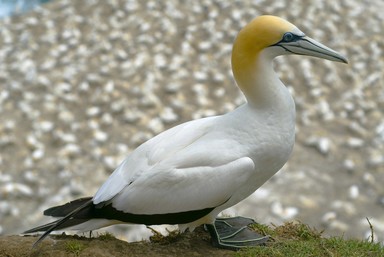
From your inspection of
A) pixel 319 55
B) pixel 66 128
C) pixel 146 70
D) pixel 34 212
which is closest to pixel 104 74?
pixel 146 70

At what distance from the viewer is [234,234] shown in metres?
3.05

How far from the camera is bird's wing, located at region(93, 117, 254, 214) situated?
8.71 ft

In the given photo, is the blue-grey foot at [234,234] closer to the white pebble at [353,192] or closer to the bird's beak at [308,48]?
the bird's beak at [308,48]

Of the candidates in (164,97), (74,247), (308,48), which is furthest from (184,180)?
(164,97)

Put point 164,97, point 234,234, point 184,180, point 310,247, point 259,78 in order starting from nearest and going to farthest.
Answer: point 184,180 < point 259,78 < point 310,247 < point 234,234 < point 164,97

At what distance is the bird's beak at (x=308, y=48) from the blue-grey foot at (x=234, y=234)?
0.89 meters

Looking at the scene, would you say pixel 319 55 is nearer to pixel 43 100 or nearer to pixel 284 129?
pixel 284 129

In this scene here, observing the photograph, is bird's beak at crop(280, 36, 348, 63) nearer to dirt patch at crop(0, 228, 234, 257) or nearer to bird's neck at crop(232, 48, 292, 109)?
bird's neck at crop(232, 48, 292, 109)

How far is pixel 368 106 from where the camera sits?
280 inches

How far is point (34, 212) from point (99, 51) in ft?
10.2

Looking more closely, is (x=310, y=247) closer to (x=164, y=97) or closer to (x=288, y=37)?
(x=288, y=37)

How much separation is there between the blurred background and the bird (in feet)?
7.85

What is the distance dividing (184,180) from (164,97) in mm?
4518

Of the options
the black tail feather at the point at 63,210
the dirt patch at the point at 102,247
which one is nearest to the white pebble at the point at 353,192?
the dirt patch at the point at 102,247
